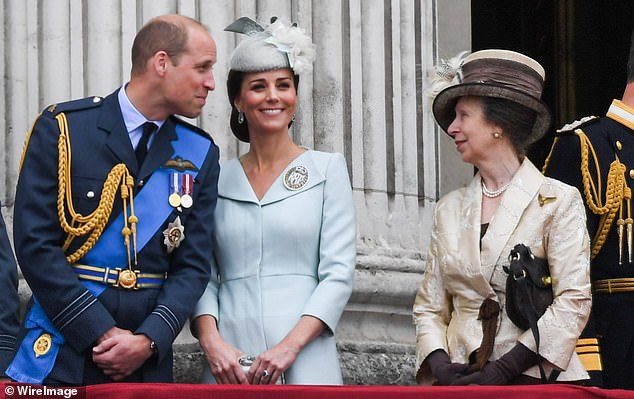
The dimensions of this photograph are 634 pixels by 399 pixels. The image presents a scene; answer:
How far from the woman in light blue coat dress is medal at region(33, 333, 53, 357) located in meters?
0.50

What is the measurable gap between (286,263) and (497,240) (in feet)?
2.14

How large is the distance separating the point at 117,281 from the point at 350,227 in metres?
0.79

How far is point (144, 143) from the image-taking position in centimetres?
586

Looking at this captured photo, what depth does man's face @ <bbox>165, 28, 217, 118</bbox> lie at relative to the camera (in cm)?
588

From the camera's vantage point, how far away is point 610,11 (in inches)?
438

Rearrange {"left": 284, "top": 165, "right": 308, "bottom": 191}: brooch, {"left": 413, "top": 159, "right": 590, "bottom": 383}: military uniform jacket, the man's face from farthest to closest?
{"left": 284, "top": 165, "right": 308, "bottom": 191}: brooch, the man's face, {"left": 413, "top": 159, "right": 590, "bottom": 383}: military uniform jacket

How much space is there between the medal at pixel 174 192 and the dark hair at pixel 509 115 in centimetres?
96

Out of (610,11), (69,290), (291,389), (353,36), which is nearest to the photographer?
(291,389)

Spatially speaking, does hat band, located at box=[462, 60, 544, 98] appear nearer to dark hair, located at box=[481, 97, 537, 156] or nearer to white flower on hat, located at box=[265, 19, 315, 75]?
dark hair, located at box=[481, 97, 537, 156]

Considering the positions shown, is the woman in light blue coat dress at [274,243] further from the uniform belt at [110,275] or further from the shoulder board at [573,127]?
the shoulder board at [573,127]

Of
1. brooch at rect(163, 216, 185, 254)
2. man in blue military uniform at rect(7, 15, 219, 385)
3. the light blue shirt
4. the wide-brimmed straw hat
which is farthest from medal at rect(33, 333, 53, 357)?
the wide-brimmed straw hat

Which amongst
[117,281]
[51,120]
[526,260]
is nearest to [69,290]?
[117,281]

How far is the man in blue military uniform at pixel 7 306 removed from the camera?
17.4 ft

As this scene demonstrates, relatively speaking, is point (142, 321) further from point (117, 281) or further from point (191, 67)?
point (191, 67)
